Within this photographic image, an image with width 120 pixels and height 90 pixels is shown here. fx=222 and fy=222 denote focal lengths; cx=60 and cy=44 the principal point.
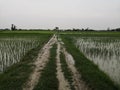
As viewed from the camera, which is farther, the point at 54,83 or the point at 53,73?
the point at 53,73

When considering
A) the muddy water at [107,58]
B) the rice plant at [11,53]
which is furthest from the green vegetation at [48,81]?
the rice plant at [11,53]

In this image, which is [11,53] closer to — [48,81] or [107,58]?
[107,58]

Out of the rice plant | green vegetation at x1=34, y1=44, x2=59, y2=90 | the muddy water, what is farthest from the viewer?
the rice plant

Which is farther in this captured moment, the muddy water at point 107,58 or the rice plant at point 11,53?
the rice plant at point 11,53

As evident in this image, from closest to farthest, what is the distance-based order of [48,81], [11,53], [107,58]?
[48,81], [107,58], [11,53]

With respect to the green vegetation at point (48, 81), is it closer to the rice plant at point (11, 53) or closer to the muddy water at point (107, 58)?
the muddy water at point (107, 58)

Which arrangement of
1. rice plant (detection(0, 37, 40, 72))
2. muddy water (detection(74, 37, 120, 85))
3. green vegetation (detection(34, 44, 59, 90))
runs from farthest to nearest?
1. rice plant (detection(0, 37, 40, 72))
2. muddy water (detection(74, 37, 120, 85))
3. green vegetation (detection(34, 44, 59, 90))

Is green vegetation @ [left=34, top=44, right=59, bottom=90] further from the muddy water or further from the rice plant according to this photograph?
the rice plant

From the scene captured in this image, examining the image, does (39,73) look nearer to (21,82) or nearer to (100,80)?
(21,82)

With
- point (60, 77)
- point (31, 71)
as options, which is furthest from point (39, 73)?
point (60, 77)

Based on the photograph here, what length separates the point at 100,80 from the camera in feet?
25.8

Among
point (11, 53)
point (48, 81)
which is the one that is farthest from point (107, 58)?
point (48, 81)

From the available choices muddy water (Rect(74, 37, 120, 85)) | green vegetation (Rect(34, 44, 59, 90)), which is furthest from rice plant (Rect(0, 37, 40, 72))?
muddy water (Rect(74, 37, 120, 85))

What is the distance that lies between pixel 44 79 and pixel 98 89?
6.69ft
